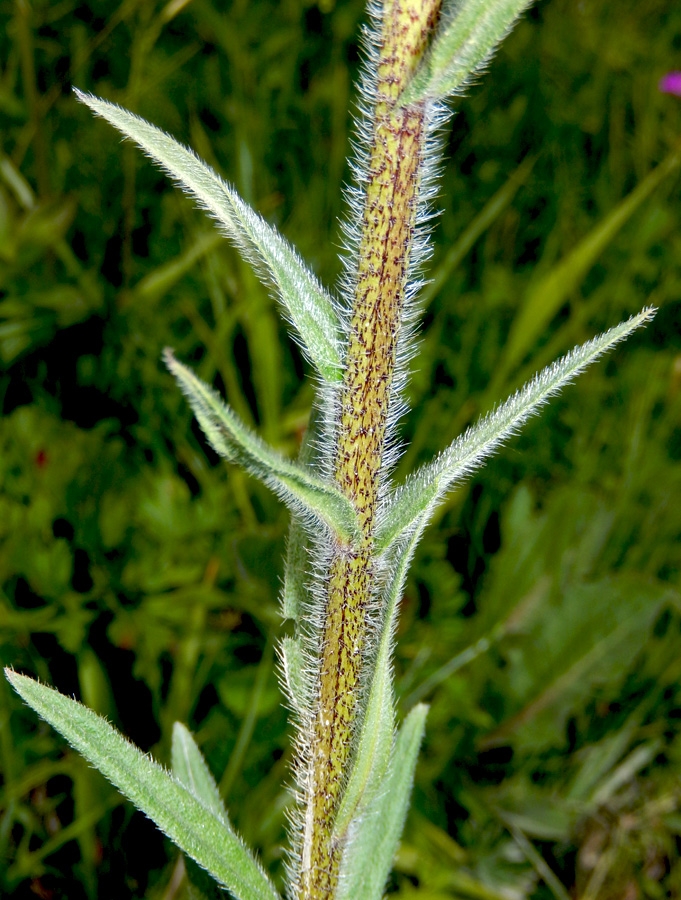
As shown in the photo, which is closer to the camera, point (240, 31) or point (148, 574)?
point (148, 574)

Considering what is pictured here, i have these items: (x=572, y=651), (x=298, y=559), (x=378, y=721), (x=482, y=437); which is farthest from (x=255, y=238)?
(x=572, y=651)

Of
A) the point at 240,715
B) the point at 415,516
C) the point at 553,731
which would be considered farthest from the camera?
the point at 553,731

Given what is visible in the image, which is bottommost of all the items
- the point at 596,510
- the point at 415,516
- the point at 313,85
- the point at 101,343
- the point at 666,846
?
the point at 666,846

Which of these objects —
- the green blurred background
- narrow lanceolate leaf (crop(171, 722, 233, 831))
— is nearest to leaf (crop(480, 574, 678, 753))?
the green blurred background

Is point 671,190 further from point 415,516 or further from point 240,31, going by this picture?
point 415,516

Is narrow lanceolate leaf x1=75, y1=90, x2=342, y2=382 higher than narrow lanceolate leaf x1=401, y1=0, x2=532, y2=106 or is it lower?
lower

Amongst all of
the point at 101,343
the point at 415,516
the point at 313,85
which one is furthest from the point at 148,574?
the point at 313,85

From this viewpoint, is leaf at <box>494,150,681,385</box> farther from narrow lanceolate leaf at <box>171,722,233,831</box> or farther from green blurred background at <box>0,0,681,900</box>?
narrow lanceolate leaf at <box>171,722,233,831</box>
